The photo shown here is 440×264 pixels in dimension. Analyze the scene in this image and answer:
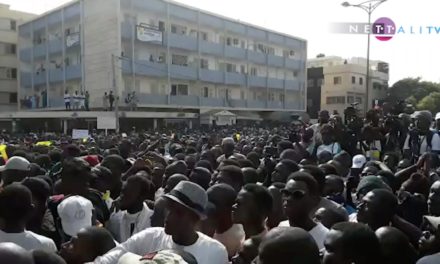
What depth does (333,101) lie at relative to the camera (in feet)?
179

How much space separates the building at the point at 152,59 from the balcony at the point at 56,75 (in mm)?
77

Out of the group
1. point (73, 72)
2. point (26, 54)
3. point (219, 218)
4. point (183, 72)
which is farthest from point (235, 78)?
point (219, 218)

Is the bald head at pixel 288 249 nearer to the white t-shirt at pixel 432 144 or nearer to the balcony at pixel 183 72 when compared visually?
the white t-shirt at pixel 432 144

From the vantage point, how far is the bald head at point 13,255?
1.88m

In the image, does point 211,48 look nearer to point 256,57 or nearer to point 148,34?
point 256,57

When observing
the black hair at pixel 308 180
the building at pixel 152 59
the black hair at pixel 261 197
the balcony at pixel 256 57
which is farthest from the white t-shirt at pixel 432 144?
the balcony at pixel 256 57

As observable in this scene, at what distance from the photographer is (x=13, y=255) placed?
1.89 metres

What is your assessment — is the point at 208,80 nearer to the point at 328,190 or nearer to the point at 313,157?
the point at 313,157

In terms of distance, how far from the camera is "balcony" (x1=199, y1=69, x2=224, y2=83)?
3774 centimetres

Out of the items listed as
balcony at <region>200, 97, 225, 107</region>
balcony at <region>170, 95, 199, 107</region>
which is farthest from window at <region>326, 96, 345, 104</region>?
balcony at <region>170, 95, 199, 107</region>

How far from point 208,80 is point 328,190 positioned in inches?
1338

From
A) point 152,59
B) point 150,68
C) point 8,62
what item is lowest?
point 150,68

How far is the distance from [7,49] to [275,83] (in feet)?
81.6

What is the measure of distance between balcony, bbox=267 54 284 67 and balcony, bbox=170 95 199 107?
11.1 meters
